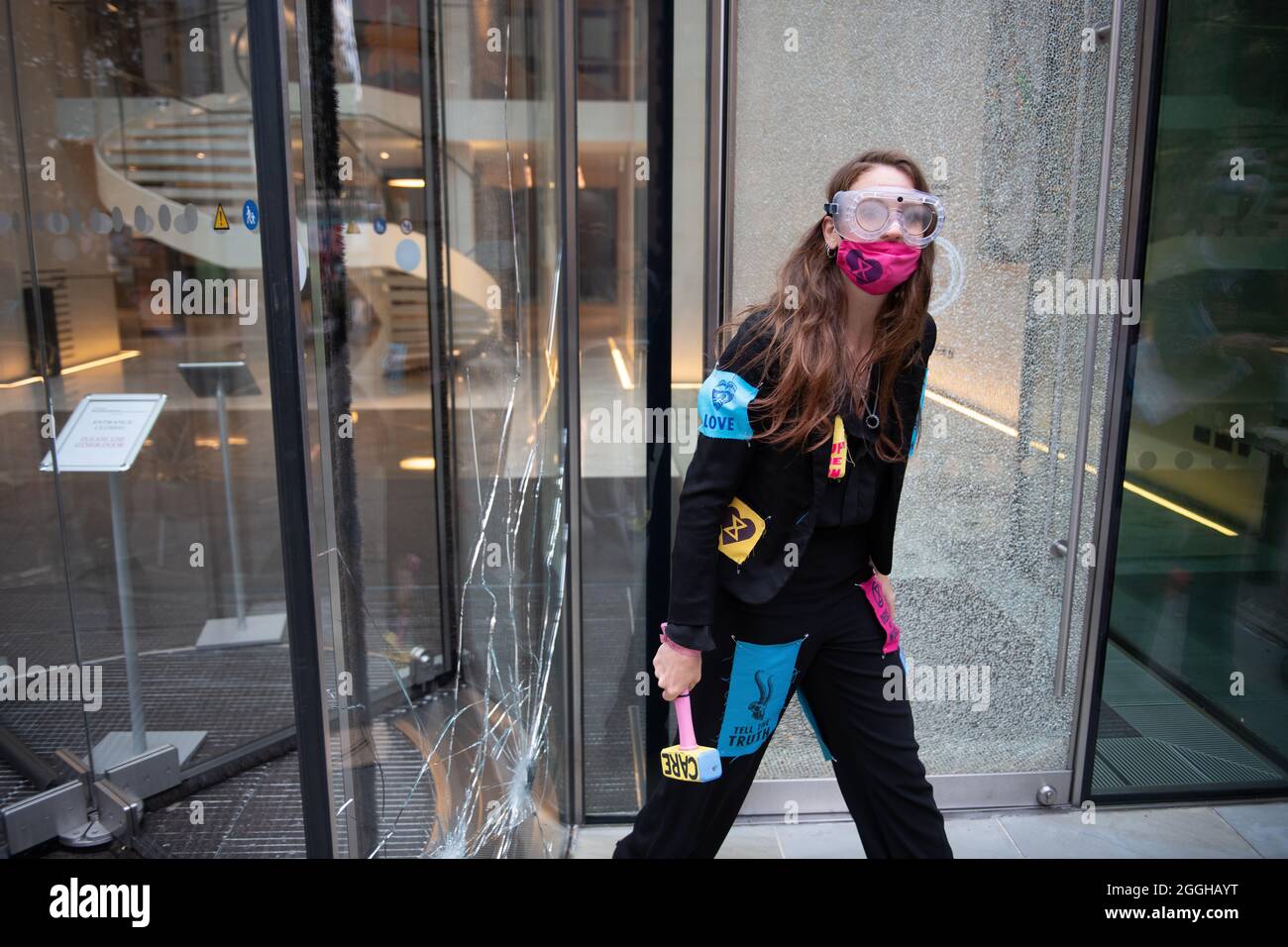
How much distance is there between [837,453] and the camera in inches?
72.5

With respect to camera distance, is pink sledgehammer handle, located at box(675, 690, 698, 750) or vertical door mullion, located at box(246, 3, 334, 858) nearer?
vertical door mullion, located at box(246, 3, 334, 858)

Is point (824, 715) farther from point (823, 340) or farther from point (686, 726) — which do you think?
point (823, 340)

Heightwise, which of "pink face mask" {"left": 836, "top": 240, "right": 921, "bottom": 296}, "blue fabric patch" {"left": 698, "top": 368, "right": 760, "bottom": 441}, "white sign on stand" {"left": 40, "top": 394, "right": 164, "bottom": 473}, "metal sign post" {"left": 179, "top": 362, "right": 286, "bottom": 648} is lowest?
"metal sign post" {"left": 179, "top": 362, "right": 286, "bottom": 648}

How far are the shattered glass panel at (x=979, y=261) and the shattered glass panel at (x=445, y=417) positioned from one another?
0.55m

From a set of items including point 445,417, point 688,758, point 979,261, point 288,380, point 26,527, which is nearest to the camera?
point 288,380

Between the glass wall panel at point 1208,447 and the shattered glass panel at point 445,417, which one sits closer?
the shattered glass panel at point 445,417

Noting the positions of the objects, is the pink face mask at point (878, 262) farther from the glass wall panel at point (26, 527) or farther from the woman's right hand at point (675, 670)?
the glass wall panel at point (26, 527)

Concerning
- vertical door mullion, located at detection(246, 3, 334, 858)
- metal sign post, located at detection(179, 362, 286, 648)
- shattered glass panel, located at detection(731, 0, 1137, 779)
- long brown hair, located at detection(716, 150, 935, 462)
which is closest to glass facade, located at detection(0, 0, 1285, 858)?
shattered glass panel, located at detection(731, 0, 1137, 779)

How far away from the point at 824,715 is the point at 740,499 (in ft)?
1.49

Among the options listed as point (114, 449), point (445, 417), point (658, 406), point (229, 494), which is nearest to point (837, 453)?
point (658, 406)

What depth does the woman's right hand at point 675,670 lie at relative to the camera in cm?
184

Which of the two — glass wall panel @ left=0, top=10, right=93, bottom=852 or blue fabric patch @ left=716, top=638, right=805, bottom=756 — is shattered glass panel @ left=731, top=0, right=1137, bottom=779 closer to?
blue fabric patch @ left=716, top=638, right=805, bottom=756

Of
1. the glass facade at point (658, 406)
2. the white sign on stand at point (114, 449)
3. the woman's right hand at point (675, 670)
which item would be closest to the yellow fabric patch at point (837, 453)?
the woman's right hand at point (675, 670)

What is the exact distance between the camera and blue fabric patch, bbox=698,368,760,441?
70.8 inches
